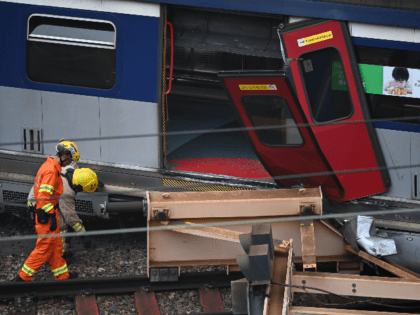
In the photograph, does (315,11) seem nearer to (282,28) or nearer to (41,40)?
(282,28)

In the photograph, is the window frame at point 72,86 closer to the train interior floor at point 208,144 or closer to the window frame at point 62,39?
the window frame at point 62,39

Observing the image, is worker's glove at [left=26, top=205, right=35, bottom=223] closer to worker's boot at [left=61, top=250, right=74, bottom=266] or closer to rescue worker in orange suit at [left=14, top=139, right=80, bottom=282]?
rescue worker in orange suit at [left=14, top=139, right=80, bottom=282]

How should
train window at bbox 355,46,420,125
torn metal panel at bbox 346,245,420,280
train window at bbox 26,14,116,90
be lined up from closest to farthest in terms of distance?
torn metal panel at bbox 346,245,420,280
train window at bbox 355,46,420,125
train window at bbox 26,14,116,90

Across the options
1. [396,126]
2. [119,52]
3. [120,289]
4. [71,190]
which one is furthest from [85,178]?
[396,126]

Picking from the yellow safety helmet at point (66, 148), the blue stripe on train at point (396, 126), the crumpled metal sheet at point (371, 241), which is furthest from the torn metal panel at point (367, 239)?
the yellow safety helmet at point (66, 148)

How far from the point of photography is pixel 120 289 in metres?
6.73

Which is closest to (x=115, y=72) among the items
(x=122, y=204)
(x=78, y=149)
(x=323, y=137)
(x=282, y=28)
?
(x=78, y=149)

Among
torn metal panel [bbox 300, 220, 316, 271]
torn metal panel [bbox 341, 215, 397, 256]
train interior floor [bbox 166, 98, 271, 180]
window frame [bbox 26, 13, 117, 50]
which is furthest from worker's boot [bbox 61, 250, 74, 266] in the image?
torn metal panel [bbox 341, 215, 397, 256]

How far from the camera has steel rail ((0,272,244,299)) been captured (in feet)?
21.8

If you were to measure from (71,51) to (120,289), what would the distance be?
281cm

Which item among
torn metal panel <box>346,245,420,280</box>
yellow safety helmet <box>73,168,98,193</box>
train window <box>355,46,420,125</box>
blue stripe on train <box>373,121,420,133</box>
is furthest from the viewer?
yellow safety helmet <box>73,168,98,193</box>

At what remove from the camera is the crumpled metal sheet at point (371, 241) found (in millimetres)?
6258

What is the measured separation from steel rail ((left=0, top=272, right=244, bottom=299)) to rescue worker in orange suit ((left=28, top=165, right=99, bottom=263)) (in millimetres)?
624

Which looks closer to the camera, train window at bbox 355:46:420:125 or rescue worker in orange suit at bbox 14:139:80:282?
train window at bbox 355:46:420:125
